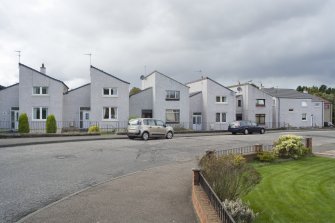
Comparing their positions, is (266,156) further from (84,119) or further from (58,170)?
(84,119)

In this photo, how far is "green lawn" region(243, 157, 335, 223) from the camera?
7500 mm

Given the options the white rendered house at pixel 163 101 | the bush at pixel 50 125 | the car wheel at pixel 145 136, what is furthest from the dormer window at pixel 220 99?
the bush at pixel 50 125

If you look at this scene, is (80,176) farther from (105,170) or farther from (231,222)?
(231,222)

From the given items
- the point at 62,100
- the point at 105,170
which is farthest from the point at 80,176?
the point at 62,100

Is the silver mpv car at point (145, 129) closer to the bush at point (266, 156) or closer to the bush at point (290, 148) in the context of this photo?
the bush at point (290, 148)

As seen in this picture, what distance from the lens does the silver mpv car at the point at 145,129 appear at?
25203mm

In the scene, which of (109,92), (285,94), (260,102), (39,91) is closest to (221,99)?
(260,102)

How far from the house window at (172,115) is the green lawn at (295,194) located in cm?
2576

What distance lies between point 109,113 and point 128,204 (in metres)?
29.1

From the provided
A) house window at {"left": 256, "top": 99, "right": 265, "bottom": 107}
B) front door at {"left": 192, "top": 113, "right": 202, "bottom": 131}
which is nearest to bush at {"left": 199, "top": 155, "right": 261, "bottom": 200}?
front door at {"left": 192, "top": 113, "right": 202, "bottom": 131}

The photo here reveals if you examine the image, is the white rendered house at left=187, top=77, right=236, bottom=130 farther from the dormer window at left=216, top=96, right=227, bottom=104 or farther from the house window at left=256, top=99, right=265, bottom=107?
the house window at left=256, top=99, right=265, bottom=107

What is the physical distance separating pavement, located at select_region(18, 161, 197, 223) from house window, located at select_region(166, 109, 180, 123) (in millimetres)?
28977

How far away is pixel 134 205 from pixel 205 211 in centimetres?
218

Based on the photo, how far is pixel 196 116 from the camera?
144 ft
